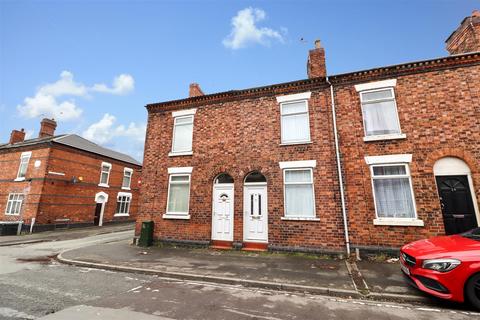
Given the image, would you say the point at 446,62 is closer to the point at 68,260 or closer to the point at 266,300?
the point at 266,300

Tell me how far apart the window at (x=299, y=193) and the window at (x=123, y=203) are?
1945cm

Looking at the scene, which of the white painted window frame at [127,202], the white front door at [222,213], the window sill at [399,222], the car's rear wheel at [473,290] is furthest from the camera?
the white painted window frame at [127,202]

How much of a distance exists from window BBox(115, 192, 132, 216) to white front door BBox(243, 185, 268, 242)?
17.9 meters

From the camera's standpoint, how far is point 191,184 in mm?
10391

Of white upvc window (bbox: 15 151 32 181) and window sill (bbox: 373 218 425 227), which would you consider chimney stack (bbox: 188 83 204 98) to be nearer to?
window sill (bbox: 373 218 425 227)

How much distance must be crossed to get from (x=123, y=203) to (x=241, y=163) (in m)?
18.3

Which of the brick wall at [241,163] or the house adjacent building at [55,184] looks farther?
the house adjacent building at [55,184]

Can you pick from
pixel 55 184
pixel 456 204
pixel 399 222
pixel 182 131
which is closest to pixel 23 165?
pixel 55 184

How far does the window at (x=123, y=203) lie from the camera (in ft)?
72.5

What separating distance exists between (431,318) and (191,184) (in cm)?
883

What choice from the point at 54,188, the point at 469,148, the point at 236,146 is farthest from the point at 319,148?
the point at 54,188

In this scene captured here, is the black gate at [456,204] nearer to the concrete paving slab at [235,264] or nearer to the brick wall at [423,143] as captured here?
the brick wall at [423,143]

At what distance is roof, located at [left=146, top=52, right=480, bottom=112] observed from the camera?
26.5ft

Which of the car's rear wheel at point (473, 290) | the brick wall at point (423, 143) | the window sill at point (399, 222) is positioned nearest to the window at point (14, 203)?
the brick wall at point (423, 143)
